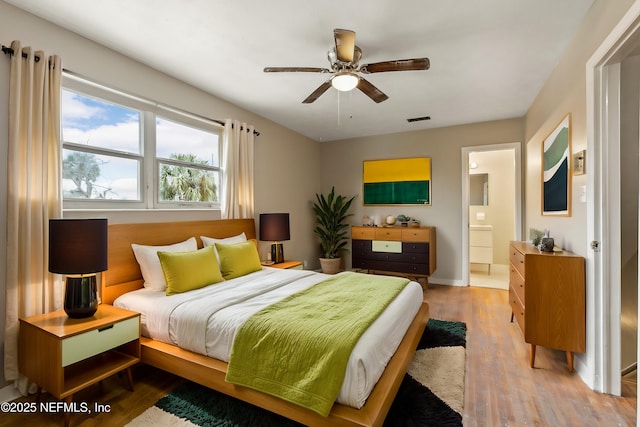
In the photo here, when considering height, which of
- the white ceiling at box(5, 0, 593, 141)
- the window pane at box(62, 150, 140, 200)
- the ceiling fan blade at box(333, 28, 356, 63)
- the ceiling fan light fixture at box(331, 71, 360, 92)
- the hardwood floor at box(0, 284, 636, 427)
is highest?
the white ceiling at box(5, 0, 593, 141)

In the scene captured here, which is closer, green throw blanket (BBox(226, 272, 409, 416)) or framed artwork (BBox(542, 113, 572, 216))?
green throw blanket (BBox(226, 272, 409, 416))

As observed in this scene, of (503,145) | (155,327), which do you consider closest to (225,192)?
(155,327)

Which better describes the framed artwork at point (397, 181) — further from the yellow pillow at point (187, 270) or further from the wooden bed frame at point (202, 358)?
the yellow pillow at point (187, 270)

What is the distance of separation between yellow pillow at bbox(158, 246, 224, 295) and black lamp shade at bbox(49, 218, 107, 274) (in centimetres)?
60

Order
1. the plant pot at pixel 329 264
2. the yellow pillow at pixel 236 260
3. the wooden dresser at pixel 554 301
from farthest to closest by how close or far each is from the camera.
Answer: the plant pot at pixel 329 264 < the yellow pillow at pixel 236 260 < the wooden dresser at pixel 554 301

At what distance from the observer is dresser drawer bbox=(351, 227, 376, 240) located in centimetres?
517

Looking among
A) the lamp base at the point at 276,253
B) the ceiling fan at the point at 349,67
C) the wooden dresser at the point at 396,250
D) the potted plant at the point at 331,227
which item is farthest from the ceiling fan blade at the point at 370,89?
the potted plant at the point at 331,227

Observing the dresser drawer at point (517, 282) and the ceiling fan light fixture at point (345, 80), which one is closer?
the ceiling fan light fixture at point (345, 80)

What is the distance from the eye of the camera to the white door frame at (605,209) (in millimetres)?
1981

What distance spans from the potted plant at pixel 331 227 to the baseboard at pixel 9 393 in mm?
4073

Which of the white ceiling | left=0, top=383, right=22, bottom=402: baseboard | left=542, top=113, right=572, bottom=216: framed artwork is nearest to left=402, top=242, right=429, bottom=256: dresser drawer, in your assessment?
left=542, top=113, right=572, bottom=216: framed artwork

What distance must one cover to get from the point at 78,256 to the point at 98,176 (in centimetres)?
98

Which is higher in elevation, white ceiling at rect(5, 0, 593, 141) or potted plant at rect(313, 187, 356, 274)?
white ceiling at rect(5, 0, 593, 141)

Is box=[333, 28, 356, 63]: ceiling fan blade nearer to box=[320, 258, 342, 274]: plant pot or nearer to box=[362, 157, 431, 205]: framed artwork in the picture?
box=[362, 157, 431, 205]: framed artwork
